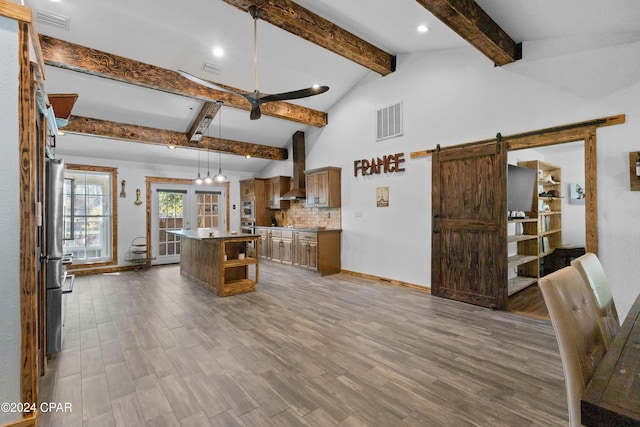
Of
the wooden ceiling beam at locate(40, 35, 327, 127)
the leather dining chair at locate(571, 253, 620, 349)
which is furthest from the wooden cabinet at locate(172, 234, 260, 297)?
the leather dining chair at locate(571, 253, 620, 349)

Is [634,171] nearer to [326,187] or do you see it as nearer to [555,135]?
[555,135]

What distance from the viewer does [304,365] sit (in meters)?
2.50

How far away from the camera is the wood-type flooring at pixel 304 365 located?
6.24ft

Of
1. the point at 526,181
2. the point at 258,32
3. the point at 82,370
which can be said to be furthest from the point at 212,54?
the point at 526,181

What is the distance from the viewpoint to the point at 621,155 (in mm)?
3070

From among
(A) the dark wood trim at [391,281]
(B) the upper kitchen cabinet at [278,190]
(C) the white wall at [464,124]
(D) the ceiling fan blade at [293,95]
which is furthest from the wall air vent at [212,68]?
(A) the dark wood trim at [391,281]

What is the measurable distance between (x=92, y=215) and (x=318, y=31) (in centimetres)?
635

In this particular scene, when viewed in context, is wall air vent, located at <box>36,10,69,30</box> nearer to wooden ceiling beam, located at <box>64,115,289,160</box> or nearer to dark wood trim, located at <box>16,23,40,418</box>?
wooden ceiling beam, located at <box>64,115,289,160</box>

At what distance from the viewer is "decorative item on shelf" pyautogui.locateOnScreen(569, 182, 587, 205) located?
246 inches

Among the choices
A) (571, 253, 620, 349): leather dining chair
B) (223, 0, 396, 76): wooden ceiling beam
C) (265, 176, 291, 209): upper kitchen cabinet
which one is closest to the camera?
(571, 253, 620, 349): leather dining chair

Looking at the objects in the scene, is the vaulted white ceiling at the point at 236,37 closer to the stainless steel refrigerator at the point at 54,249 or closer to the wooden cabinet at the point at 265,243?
the stainless steel refrigerator at the point at 54,249

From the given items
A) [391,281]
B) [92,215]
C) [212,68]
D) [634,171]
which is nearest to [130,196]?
[92,215]

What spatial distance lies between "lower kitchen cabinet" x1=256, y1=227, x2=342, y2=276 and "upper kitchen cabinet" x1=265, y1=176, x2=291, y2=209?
3.12 ft

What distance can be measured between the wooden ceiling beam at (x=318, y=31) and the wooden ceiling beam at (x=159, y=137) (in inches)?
145
